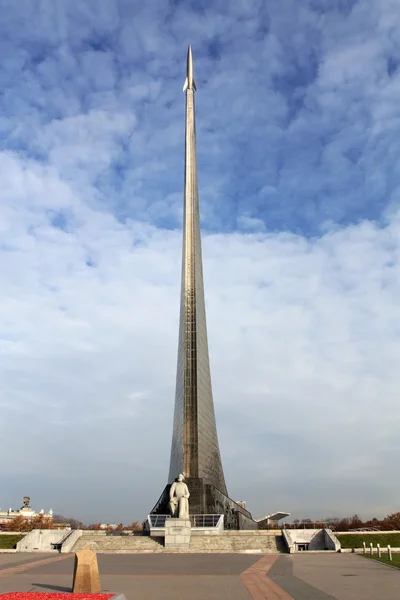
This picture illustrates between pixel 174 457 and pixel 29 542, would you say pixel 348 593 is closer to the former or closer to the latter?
pixel 29 542

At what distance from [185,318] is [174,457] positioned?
7.14m

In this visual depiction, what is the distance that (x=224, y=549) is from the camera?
48.6ft

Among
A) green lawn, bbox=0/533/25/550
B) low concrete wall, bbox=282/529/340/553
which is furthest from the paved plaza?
green lawn, bbox=0/533/25/550

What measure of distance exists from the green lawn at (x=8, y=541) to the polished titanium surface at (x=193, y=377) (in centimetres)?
→ 784

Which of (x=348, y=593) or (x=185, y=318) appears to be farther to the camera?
(x=185, y=318)

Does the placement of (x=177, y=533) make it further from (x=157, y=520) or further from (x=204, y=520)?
(x=204, y=520)

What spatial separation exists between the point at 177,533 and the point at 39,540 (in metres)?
4.80

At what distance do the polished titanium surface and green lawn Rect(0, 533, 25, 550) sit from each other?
7838 mm

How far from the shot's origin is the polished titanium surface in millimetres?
23047

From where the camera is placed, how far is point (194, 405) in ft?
77.6

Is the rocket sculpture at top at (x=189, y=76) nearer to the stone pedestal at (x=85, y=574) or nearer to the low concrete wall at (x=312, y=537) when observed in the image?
the low concrete wall at (x=312, y=537)

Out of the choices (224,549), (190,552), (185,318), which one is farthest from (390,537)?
(185,318)

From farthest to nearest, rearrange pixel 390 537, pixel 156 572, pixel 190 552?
pixel 390 537
pixel 190 552
pixel 156 572

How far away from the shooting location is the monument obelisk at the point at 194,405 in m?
22.0
